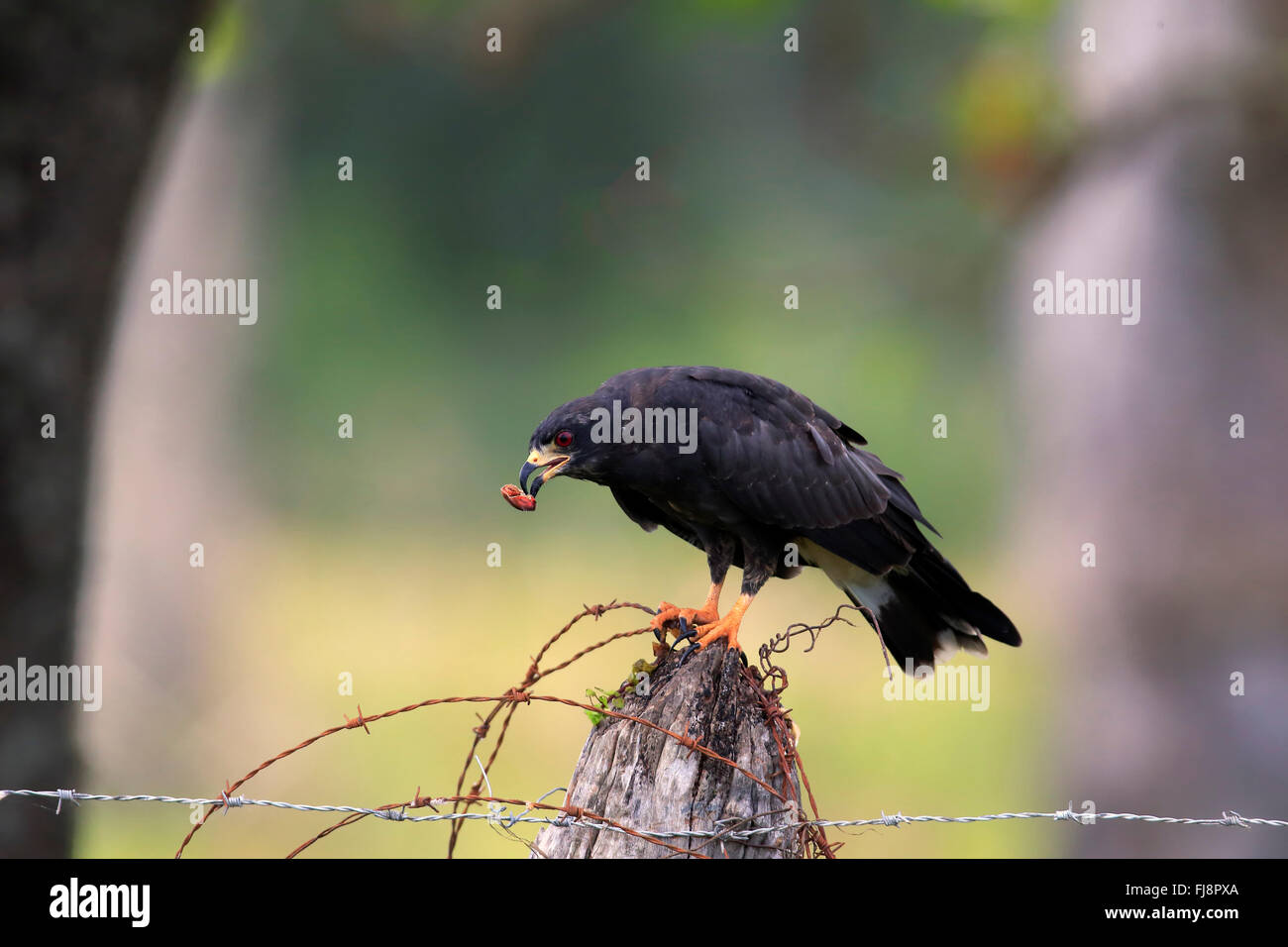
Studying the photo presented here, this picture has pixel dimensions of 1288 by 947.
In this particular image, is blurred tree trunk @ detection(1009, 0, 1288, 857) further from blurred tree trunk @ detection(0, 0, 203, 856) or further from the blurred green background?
blurred tree trunk @ detection(0, 0, 203, 856)

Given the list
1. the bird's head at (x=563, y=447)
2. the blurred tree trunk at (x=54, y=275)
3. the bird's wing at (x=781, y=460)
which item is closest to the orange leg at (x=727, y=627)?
the bird's wing at (x=781, y=460)

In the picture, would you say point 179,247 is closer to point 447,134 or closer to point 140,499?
point 140,499

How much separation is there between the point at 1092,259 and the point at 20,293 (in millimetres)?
5152

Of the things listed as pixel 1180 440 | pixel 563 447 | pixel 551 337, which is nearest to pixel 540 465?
pixel 563 447

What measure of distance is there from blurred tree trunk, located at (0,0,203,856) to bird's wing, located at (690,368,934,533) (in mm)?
1848

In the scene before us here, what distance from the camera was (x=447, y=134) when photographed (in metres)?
14.8

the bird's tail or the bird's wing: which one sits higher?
the bird's wing

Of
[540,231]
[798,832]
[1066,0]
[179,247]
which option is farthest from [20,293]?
[540,231]

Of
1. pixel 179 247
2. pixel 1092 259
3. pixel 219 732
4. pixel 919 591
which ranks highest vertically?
pixel 179 247

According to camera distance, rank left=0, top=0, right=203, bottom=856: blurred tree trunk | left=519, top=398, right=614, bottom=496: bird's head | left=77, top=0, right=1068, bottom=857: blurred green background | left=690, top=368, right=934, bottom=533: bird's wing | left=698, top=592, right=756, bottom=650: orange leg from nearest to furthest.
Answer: left=0, top=0, right=203, bottom=856: blurred tree trunk
left=698, top=592, right=756, bottom=650: orange leg
left=519, top=398, right=614, bottom=496: bird's head
left=690, top=368, right=934, bottom=533: bird's wing
left=77, top=0, right=1068, bottom=857: blurred green background

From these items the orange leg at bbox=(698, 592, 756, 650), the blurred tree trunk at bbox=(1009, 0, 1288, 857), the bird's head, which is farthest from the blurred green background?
the orange leg at bbox=(698, 592, 756, 650)

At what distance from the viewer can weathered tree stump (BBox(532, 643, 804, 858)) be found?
2.34 m

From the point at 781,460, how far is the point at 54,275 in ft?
7.24

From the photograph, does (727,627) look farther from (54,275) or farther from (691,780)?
(54,275)
